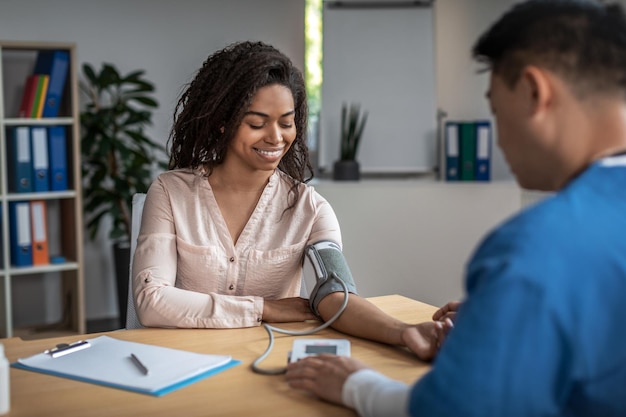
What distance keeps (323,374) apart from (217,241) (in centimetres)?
84

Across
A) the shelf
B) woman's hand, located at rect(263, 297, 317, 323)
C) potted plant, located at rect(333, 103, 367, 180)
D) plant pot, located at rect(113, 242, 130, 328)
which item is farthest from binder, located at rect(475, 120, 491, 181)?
woman's hand, located at rect(263, 297, 317, 323)

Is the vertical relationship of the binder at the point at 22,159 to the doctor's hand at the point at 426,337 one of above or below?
above

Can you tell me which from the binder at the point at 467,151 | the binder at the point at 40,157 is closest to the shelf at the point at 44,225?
the binder at the point at 40,157

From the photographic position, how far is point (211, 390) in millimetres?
1377

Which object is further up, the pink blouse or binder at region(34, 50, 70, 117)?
binder at region(34, 50, 70, 117)

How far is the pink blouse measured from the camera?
200cm

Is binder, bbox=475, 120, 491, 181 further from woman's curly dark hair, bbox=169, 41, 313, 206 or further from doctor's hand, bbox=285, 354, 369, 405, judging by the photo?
doctor's hand, bbox=285, 354, 369, 405

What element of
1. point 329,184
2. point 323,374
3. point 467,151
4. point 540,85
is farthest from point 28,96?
point 540,85

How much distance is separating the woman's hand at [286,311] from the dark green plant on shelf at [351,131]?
263cm

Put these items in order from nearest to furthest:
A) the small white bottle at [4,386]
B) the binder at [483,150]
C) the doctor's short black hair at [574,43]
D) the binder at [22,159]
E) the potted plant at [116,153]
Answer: the doctor's short black hair at [574,43]
the small white bottle at [4,386]
the binder at [22,159]
the potted plant at [116,153]
the binder at [483,150]

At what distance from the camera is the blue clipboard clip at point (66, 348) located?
62.7 inches

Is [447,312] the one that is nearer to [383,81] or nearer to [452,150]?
[452,150]

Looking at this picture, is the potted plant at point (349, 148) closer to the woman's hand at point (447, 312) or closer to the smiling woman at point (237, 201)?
the smiling woman at point (237, 201)

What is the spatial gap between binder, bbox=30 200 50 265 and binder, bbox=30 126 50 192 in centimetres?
10
